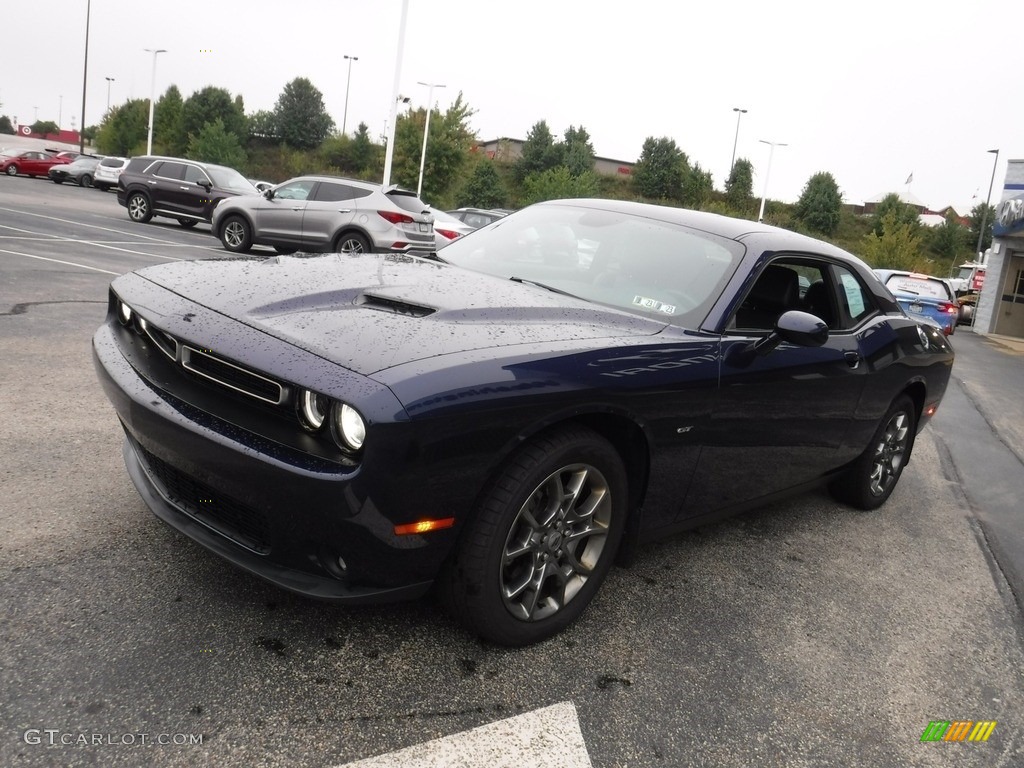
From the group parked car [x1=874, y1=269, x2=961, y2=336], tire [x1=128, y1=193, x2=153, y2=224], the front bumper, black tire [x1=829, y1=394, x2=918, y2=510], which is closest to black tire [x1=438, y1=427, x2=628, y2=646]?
the front bumper

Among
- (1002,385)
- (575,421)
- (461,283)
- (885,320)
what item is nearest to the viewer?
(575,421)

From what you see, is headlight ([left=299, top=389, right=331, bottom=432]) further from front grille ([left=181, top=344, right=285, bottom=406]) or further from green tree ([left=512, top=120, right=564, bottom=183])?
green tree ([left=512, top=120, right=564, bottom=183])

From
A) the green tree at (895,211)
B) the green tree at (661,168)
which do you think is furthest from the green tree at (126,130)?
the green tree at (895,211)

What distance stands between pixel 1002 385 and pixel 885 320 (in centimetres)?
932

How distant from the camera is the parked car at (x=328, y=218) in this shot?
14367 mm

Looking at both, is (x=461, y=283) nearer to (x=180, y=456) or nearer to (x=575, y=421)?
(x=575, y=421)

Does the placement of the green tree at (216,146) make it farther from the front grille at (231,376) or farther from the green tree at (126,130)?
the front grille at (231,376)

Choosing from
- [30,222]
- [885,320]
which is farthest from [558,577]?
[30,222]

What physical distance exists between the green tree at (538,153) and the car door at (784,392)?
63.1 metres

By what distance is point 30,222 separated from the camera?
14984mm

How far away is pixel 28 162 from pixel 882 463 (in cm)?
4373

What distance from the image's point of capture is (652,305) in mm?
3348

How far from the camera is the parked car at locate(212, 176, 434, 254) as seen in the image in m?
14.4

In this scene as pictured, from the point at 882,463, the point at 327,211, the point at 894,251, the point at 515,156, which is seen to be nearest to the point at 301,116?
the point at 515,156
